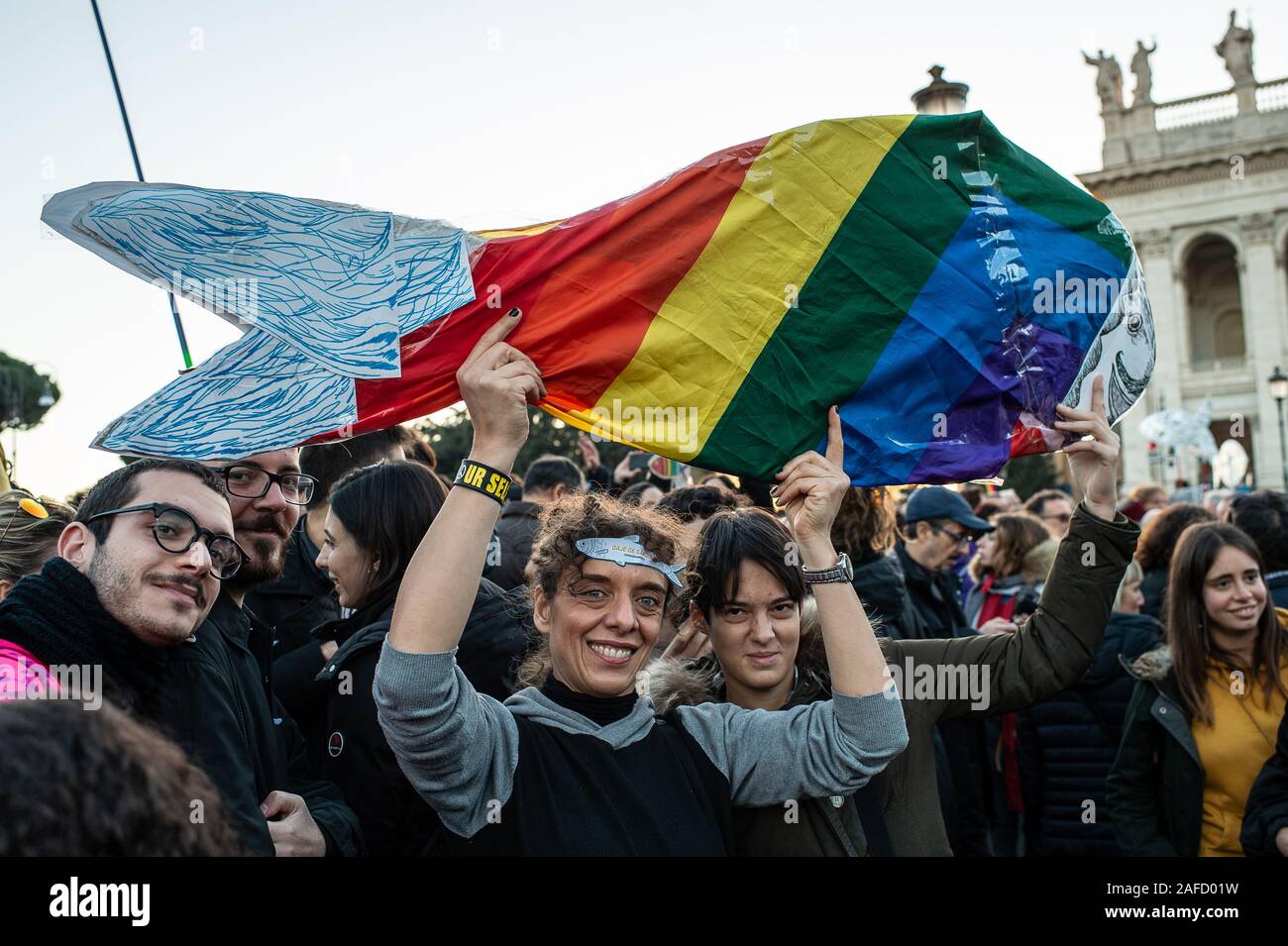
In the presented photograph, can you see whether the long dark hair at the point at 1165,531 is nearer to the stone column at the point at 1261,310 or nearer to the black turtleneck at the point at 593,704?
the black turtleneck at the point at 593,704

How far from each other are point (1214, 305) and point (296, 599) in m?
47.7

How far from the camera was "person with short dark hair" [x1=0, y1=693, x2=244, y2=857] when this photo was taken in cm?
109

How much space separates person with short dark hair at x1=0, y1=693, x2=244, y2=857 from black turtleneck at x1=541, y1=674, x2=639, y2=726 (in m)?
1.15

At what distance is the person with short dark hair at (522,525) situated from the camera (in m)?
4.72

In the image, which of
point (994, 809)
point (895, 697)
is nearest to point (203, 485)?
point (895, 697)

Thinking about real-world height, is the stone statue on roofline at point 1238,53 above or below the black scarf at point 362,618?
above

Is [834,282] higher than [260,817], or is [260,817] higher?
[834,282]

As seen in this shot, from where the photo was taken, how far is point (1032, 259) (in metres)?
2.86

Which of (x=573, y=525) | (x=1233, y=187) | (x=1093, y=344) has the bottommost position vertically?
(x=573, y=525)

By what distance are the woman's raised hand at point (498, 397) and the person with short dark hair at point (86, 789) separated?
1.03 meters

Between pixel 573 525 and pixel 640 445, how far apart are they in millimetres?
254

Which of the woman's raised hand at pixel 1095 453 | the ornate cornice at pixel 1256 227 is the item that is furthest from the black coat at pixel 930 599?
the ornate cornice at pixel 1256 227
